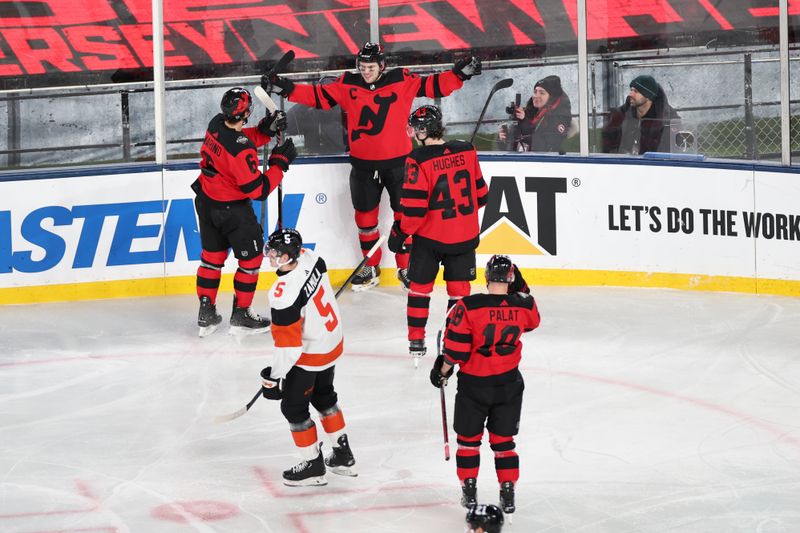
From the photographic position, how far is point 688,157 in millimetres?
8062

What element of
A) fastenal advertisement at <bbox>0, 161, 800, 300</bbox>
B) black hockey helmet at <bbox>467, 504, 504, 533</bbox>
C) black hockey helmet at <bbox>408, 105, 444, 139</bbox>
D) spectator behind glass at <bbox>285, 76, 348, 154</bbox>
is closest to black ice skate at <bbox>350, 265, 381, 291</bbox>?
fastenal advertisement at <bbox>0, 161, 800, 300</bbox>

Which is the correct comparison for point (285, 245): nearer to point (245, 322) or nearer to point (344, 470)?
point (344, 470)

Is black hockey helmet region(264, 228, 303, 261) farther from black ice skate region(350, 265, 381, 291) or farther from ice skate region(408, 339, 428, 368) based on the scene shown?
black ice skate region(350, 265, 381, 291)

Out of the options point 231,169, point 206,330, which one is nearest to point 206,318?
point 206,330

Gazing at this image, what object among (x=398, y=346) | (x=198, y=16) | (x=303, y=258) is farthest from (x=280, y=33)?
(x=303, y=258)

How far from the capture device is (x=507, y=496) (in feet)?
15.1

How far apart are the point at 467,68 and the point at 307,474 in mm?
3272

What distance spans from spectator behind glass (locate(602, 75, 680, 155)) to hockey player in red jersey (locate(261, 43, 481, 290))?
1.11 meters

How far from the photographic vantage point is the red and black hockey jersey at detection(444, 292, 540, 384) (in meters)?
4.48

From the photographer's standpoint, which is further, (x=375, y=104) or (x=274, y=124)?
(x=375, y=104)

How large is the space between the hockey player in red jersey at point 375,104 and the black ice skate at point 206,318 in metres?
1.02

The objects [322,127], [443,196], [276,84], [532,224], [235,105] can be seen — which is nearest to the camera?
[443,196]

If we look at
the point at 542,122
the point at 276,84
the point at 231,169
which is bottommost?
the point at 231,169

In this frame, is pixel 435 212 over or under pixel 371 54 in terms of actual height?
under
